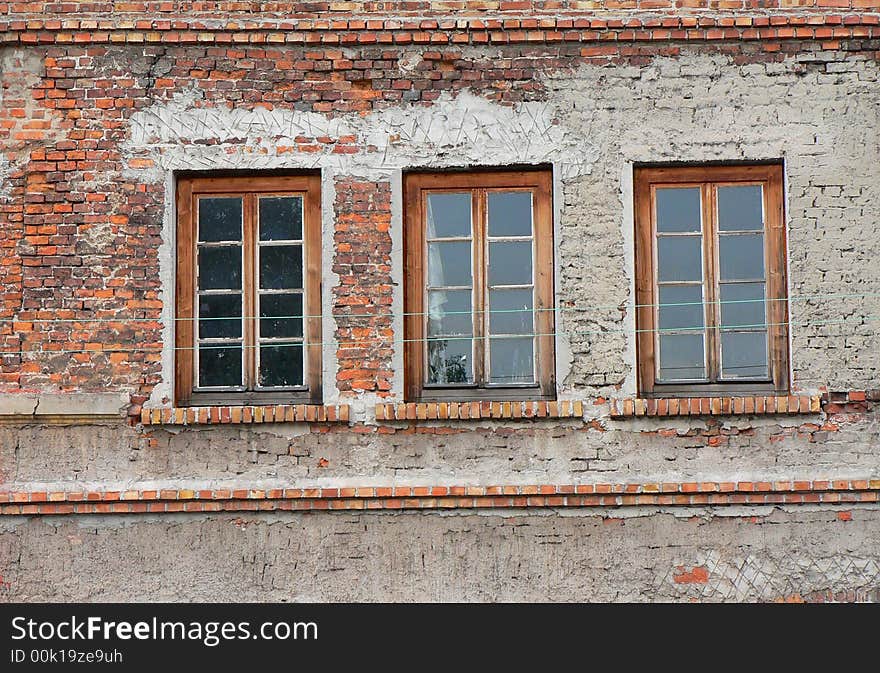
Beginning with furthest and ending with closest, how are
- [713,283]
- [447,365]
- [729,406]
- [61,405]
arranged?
1. [447,365]
2. [713,283]
3. [61,405]
4. [729,406]

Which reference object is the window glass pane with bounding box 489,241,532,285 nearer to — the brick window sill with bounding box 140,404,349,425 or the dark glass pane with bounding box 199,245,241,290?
the brick window sill with bounding box 140,404,349,425

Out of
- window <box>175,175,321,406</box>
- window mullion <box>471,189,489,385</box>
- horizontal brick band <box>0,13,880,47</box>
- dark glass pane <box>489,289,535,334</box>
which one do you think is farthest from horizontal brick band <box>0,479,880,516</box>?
horizontal brick band <box>0,13,880,47</box>

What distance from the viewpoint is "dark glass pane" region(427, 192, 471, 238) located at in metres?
8.35

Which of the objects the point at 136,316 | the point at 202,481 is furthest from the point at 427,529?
the point at 136,316

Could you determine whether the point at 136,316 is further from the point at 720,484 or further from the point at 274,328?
the point at 720,484

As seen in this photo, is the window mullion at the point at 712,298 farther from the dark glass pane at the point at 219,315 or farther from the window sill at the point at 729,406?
the dark glass pane at the point at 219,315

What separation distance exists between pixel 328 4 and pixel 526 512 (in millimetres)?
3646

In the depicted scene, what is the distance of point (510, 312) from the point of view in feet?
27.2

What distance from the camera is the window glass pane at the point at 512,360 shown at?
830cm

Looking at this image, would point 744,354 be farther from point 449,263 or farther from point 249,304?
point 249,304

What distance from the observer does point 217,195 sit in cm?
837

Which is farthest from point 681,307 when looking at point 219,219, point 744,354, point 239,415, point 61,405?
point 61,405

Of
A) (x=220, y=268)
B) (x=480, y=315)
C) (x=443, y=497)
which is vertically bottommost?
(x=443, y=497)

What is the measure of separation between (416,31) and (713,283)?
2610mm
